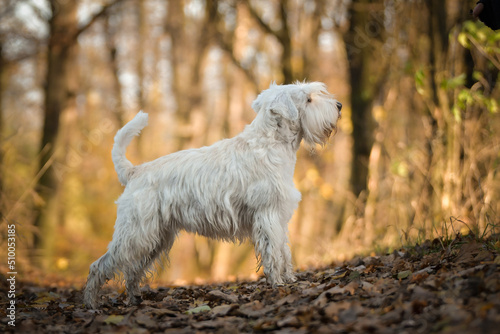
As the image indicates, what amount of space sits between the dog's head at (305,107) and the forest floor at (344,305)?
4.82ft

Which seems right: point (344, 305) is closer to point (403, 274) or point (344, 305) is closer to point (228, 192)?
point (403, 274)

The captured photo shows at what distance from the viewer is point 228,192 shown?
4.76 m

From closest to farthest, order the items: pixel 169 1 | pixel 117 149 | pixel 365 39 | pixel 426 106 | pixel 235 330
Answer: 1. pixel 235 330
2. pixel 117 149
3. pixel 426 106
4. pixel 365 39
5. pixel 169 1

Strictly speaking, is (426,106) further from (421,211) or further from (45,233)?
(45,233)

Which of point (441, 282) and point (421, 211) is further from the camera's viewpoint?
point (421, 211)

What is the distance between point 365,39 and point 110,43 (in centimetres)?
1341

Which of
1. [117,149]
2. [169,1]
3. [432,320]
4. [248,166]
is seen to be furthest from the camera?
[169,1]

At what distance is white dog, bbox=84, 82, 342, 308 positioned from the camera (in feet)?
15.5

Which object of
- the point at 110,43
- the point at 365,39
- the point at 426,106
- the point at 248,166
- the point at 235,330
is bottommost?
the point at 235,330

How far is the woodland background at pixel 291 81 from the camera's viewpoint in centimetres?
741

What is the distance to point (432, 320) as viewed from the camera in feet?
9.48

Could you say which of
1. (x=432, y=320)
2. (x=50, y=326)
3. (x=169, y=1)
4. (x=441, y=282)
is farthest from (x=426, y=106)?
(x=169, y=1)

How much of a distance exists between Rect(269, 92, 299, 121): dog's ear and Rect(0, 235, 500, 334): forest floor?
1.62m

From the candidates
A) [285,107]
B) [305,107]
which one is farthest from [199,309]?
[305,107]
